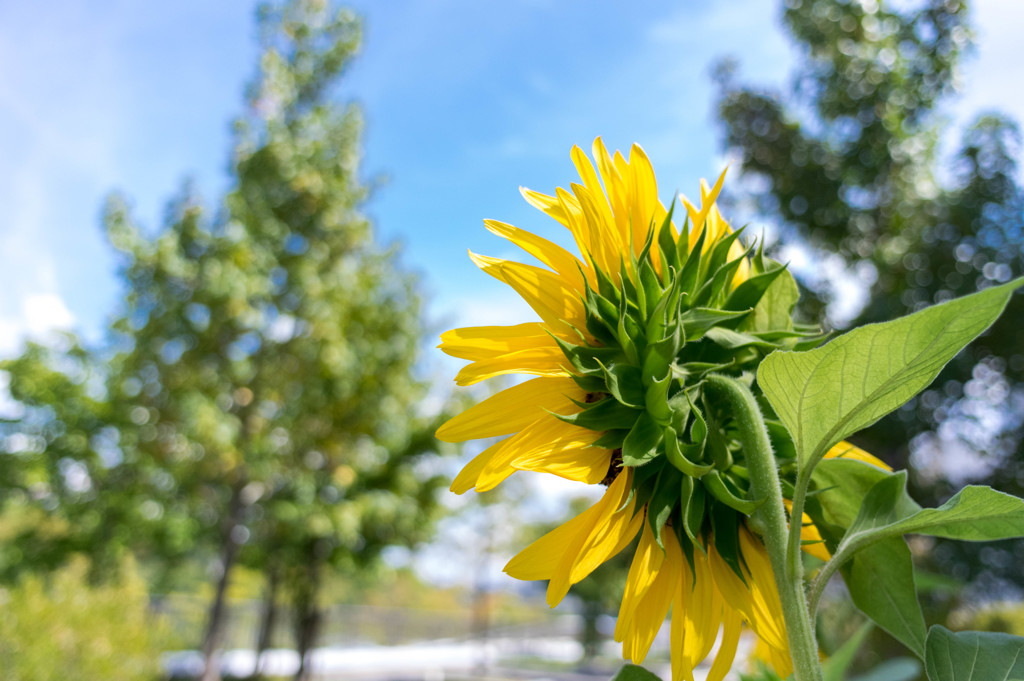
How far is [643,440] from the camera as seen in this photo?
1.82 ft

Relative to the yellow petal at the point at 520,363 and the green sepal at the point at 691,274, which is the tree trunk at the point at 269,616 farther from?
the green sepal at the point at 691,274

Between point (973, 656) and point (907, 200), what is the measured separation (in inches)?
629

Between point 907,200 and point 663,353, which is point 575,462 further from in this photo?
point 907,200

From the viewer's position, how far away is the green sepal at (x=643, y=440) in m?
0.55

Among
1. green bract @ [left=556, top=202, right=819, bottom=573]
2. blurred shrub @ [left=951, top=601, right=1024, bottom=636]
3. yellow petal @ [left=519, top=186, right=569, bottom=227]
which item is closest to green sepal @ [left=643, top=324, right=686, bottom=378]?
green bract @ [left=556, top=202, right=819, bottom=573]

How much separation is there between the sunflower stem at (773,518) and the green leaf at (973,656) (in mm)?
93

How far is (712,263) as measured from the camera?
0.67 metres

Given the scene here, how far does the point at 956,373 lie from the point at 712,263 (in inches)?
524

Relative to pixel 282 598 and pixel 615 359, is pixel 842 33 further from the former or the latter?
pixel 282 598

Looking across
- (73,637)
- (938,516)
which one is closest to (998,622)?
(938,516)

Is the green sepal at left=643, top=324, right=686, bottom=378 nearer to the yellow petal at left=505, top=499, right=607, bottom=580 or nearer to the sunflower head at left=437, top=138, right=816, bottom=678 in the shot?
A: the sunflower head at left=437, top=138, right=816, bottom=678

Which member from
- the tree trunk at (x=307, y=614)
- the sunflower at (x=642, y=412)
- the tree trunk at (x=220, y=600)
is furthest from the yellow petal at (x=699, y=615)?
the tree trunk at (x=307, y=614)

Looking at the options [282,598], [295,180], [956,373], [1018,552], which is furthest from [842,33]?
[282,598]

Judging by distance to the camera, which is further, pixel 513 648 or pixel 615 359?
pixel 513 648
